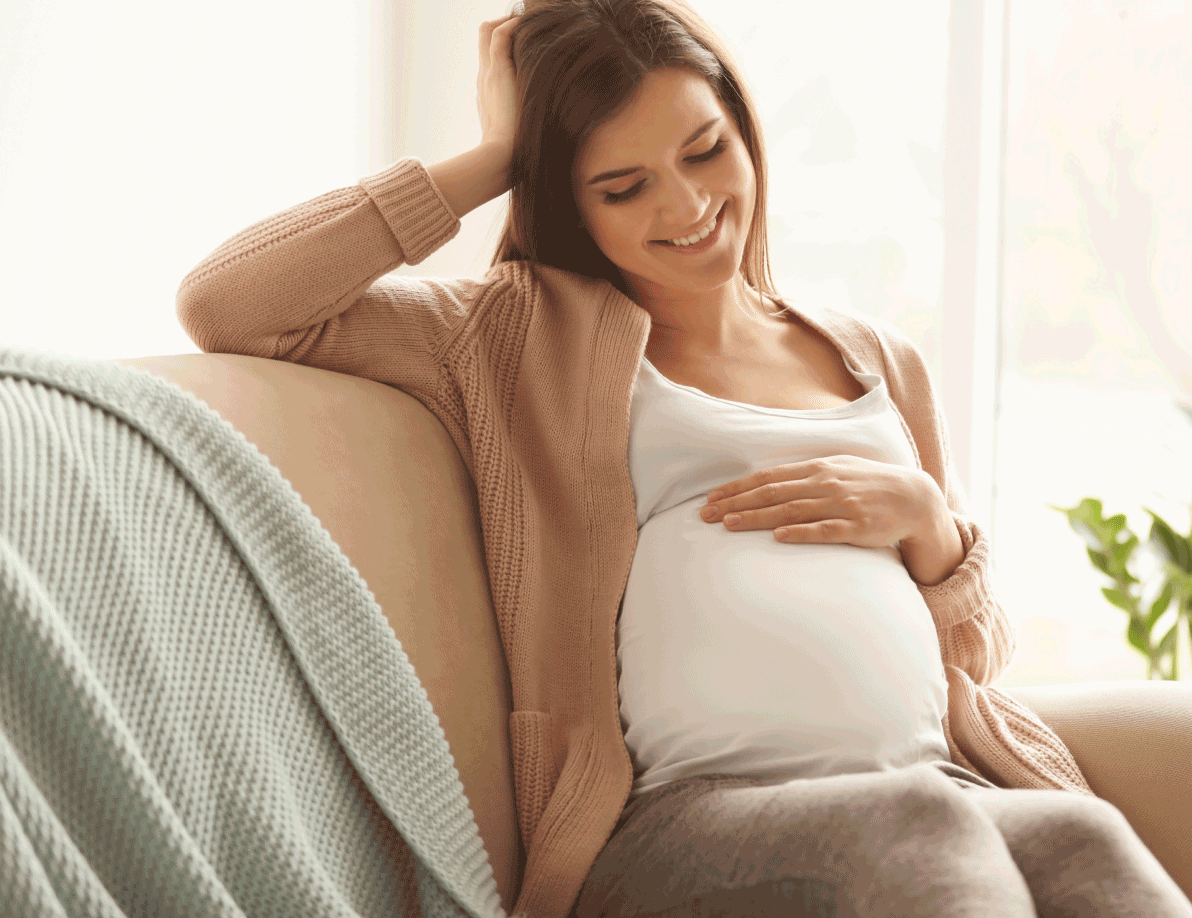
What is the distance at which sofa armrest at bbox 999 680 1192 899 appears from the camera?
943 millimetres

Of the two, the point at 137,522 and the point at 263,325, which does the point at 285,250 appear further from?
the point at 137,522

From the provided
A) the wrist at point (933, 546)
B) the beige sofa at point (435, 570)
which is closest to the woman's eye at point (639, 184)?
the beige sofa at point (435, 570)

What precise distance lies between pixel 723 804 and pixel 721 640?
0.57 feet

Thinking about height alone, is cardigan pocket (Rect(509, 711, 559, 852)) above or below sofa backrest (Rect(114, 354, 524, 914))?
below

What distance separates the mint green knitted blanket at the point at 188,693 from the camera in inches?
22.1

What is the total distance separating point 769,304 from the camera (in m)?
1.33

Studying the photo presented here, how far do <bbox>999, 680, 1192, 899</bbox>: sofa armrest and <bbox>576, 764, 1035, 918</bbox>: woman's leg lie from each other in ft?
1.23

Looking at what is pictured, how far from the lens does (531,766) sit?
913 mm

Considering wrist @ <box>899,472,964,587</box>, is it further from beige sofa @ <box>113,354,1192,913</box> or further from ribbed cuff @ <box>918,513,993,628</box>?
beige sofa @ <box>113,354,1192,913</box>

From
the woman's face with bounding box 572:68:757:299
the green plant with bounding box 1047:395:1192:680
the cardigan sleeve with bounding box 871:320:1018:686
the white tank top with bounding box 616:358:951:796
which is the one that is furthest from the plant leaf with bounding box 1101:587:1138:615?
the woman's face with bounding box 572:68:757:299

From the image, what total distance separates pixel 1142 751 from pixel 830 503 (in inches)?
15.6

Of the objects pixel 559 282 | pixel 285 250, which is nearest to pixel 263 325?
pixel 285 250

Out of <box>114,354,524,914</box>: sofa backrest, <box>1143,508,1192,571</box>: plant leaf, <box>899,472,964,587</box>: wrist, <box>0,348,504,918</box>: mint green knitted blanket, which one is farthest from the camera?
<box>1143,508,1192,571</box>: plant leaf

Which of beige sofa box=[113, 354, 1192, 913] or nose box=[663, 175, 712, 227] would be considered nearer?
beige sofa box=[113, 354, 1192, 913]
